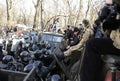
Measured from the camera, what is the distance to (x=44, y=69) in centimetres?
952

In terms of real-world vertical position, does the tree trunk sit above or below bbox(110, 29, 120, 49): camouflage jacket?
below

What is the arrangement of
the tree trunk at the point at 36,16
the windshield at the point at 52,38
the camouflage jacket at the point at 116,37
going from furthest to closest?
the tree trunk at the point at 36,16 → the windshield at the point at 52,38 → the camouflage jacket at the point at 116,37

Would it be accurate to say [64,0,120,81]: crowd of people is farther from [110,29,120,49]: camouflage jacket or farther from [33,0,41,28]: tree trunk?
[33,0,41,28]: tree trunk

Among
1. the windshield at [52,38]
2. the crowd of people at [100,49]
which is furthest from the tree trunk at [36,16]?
the crowd of people at [100,49]

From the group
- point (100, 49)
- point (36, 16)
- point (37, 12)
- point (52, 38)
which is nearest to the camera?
point (100, 49)

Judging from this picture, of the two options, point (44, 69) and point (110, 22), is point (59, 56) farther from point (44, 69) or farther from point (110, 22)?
point (110, 22)

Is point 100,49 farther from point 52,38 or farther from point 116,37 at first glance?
point 52,38

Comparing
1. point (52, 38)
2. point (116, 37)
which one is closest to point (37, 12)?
point (52, 38)

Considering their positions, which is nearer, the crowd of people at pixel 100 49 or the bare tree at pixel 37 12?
the crowd of people at pixel 100 49

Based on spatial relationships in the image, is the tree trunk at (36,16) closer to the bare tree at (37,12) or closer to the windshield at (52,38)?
the bare tree at (37,12)

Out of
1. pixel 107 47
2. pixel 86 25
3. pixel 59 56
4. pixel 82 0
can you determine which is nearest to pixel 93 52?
pixel 107 47

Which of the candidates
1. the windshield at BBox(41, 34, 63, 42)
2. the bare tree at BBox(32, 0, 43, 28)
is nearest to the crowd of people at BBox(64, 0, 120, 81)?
the windshield at BBox(41, 34, 63, 42)

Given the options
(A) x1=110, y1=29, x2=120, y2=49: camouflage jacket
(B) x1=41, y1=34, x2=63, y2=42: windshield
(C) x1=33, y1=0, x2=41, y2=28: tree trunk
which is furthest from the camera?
(C) x1=33, y1=0, x2=41, y2=28: tree trunk

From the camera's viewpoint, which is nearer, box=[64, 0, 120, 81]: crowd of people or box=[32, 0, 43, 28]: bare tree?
box=[64, 0, 120, 81]: crowd of people
